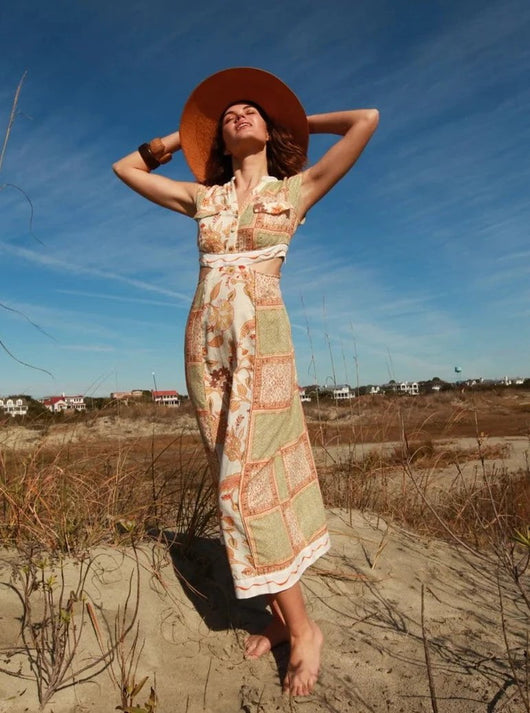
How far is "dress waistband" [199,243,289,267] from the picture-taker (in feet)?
7.18

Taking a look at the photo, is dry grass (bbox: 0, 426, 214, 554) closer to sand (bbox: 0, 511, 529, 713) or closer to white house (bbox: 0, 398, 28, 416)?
sand (bbox: 0, 511, 529, 713)

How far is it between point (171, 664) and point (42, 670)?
435 mm

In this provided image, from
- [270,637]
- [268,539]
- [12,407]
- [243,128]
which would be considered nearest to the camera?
[268,539]

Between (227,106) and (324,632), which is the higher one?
(227,106)

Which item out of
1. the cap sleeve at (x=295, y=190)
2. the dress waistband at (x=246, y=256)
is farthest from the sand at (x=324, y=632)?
the cap sleeve at (x=295, y=190)

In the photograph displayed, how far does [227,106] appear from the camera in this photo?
2484 mm

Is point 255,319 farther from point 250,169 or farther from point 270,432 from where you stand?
point 250,169

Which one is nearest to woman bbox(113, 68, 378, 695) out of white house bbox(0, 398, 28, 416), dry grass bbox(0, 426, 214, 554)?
dry grass bbox(0, 426, 214, 554)

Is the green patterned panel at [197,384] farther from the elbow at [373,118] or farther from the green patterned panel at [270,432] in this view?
the elbow at [373,118]

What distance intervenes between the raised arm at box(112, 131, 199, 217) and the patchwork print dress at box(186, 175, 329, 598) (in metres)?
0.15

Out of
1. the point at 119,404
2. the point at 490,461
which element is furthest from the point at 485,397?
the point at 119,404

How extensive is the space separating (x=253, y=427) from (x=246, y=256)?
0.65 metres

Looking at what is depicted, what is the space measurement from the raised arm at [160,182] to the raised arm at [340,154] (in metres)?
0.48

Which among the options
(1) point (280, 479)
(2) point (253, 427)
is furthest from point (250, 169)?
(1) point (280, 479)
